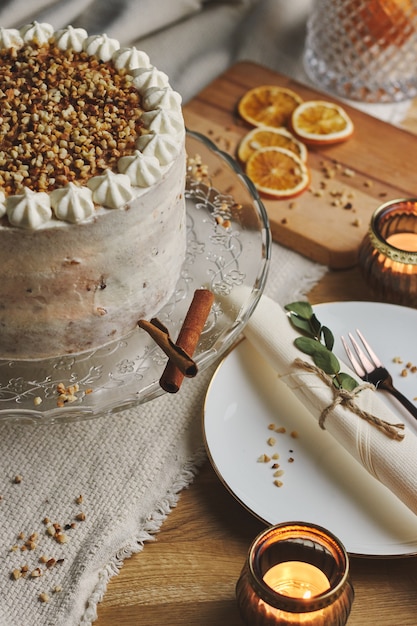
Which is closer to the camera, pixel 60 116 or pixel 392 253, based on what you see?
pixel 60 116

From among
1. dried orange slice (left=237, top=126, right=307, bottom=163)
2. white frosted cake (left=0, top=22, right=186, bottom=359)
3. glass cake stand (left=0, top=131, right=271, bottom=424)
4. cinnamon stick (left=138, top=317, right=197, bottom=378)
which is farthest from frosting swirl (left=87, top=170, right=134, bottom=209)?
dried orange slice (left=237, top=126, right=307, bottom=163)

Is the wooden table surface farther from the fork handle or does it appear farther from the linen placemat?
the fork handle

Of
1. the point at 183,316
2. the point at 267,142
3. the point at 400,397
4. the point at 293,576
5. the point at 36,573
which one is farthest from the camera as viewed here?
the point at 267,142

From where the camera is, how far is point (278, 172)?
235 centimetres

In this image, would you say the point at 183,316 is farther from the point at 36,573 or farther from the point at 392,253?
the point at 36,573

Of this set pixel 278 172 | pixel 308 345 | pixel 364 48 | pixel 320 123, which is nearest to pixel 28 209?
pixel 308 345

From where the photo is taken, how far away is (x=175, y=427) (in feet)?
6.04

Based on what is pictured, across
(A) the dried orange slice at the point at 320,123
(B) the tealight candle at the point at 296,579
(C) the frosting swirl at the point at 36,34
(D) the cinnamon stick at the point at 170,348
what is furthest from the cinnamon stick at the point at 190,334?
(A) the dried orange slice at the point at 320,123

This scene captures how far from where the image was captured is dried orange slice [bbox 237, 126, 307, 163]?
7.95 ft

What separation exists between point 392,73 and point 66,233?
1.57 m

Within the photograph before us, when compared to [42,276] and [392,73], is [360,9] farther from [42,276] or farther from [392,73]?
[42,276]

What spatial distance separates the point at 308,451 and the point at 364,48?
147 centimetres

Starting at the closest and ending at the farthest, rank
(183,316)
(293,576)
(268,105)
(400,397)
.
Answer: (293,576) < (400,397) < (183,316) < (268,105)

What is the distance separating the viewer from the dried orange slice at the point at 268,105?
8.37 feet
